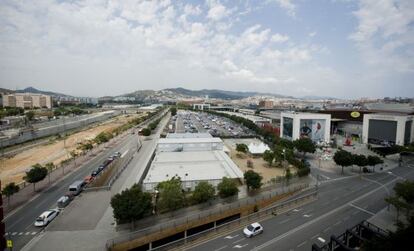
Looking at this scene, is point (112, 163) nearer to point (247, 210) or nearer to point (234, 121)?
point (247, 210)

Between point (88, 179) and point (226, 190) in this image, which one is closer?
point (226, 190)

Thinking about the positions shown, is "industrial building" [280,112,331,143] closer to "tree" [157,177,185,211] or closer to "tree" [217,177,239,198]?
"tree" [217,177,239,198]

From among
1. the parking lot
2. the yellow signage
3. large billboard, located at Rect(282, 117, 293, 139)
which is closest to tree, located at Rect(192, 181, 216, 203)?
large billboard, located at Rect(282, 117, 293, 139)

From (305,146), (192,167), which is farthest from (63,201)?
(305,146)

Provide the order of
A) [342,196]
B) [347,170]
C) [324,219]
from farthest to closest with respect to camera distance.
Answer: [347,170] → [342,196] → [324,219]

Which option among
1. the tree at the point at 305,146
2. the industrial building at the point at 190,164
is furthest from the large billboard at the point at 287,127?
the industrial building at the point at 190,164

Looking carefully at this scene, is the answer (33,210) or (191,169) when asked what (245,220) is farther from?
(33,210)

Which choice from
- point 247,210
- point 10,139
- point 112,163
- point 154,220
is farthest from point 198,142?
point 10,139
